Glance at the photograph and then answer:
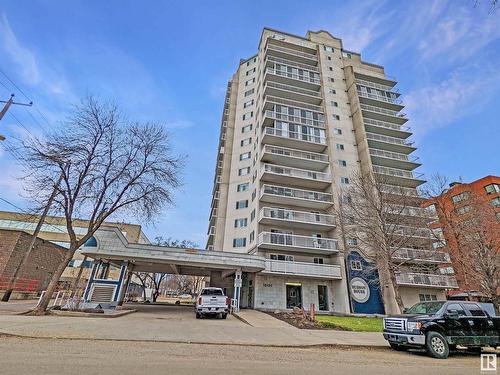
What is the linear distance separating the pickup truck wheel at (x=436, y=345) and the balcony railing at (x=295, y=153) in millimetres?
24731

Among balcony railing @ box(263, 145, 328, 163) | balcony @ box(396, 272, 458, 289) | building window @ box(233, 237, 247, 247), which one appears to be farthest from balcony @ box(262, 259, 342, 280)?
balcony railing @ box(263, 145, 328, 163)

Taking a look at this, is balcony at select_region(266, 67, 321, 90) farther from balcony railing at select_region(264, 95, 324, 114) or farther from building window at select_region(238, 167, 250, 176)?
building window at select_region(238, 167, 250, 176)

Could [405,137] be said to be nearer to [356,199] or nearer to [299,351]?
[356,199]

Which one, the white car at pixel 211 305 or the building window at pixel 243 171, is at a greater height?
the building window at pixel 243 171

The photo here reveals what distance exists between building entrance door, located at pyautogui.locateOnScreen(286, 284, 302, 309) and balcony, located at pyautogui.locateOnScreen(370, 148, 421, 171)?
768 inches

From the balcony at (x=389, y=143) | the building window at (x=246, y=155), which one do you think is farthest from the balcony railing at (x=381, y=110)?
the building window at (x=246, y=155)

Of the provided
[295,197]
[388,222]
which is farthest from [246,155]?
[388,222]

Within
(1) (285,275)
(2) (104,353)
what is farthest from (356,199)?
(2) (104,353)

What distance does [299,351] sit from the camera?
8.54m

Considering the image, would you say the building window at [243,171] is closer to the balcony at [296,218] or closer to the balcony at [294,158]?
the balcony at [294,158]

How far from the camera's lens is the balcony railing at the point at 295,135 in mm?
33312

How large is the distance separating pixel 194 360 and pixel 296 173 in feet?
88.8

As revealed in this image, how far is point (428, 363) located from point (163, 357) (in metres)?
7.49

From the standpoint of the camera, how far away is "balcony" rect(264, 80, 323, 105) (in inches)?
1459
